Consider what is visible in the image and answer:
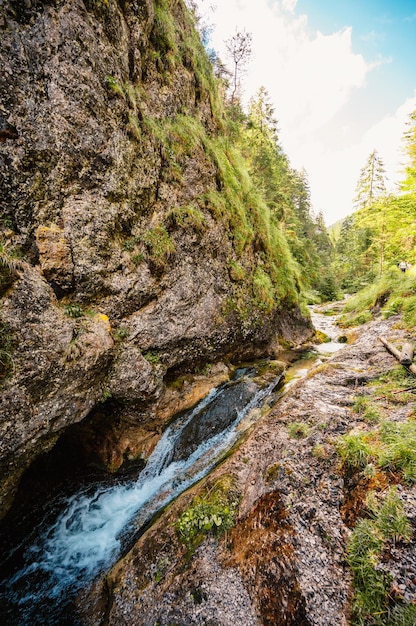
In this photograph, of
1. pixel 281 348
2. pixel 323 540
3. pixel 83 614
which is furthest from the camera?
pixel 281 348

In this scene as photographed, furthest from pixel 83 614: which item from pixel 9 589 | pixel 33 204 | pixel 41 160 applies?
pixel 41 160

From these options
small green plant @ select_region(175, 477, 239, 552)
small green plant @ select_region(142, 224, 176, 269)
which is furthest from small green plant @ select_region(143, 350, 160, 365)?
small green plant @ select_region(175, 477, 239, 552)

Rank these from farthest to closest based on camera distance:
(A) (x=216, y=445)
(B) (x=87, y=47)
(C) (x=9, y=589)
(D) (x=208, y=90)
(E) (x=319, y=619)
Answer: (D) (x=208, y=90) < (A) (x=216, y=445) < (B) (x=87, y=47) < (C) (x=9, y=589) < (E) (x=319, y=619)

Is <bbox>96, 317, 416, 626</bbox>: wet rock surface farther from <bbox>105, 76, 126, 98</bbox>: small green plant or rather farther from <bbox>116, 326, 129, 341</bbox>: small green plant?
<bbox>105, 76, 126, 98</bbox>: small green plant

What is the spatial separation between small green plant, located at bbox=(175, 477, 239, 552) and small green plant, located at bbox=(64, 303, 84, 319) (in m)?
4.46

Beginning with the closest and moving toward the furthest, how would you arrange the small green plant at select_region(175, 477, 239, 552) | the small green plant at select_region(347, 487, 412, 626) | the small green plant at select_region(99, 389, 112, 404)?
the small green plant at select_region(347, 487, 412, 626) < the small green plant at select_region(175, 477, 239, 552) < the small green plant at select_region(99, 389, 112, 404)

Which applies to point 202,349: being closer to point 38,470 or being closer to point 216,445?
point 216,445

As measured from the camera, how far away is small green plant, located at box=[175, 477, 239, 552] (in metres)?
4.23

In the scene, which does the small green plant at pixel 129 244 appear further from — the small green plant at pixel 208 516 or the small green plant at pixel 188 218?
the small green plant at pixel 208 516

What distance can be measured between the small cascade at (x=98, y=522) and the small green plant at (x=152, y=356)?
1.94 meters

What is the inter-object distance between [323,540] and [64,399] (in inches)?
192

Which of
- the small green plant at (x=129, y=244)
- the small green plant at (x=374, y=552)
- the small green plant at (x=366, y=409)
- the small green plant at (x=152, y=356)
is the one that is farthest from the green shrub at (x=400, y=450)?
the small green plant at (x=129, y=244)

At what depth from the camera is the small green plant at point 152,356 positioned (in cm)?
712

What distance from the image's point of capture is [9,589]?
474 centimetres
